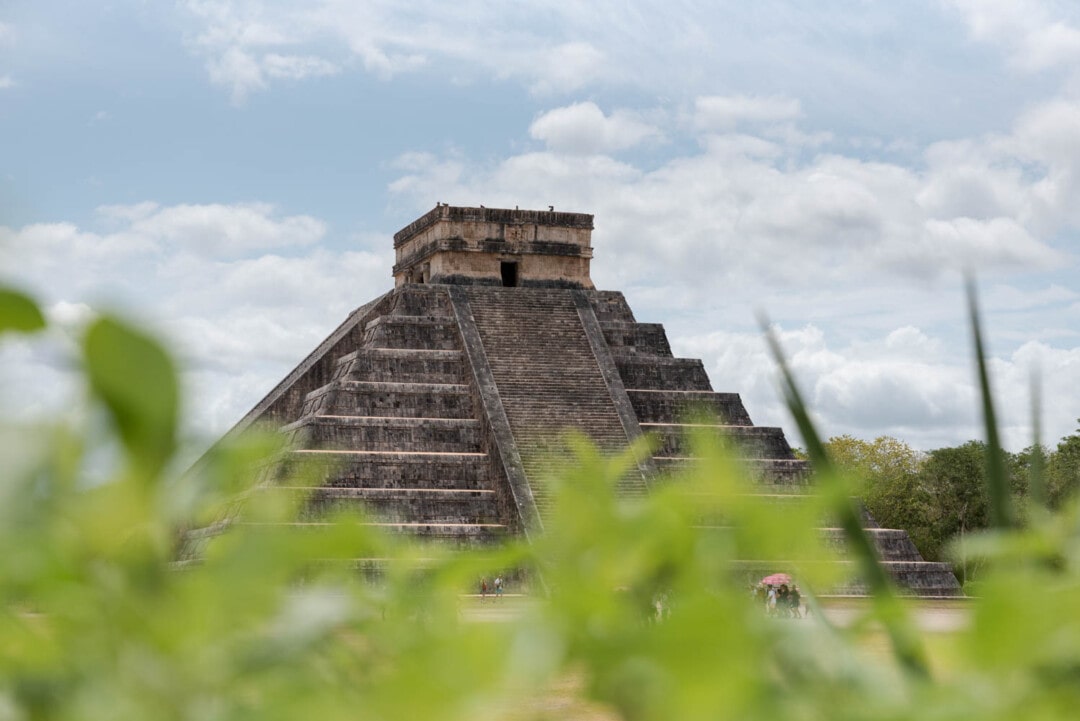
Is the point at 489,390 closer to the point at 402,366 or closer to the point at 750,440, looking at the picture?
the point at 402,366

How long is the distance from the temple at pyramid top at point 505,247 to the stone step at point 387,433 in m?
5.85

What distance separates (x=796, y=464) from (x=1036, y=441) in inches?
1066

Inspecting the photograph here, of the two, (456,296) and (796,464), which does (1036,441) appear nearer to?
(796,464)

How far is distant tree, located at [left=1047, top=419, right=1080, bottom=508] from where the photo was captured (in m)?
37.6

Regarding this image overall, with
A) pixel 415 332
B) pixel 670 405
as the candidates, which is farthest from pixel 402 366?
pixel 670 405

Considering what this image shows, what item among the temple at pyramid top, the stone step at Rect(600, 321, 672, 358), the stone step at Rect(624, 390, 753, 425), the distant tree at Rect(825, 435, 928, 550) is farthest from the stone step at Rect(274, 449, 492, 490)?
the distant tree at Rect(825, 435, 928, 550)

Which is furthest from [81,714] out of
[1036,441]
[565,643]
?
[1036,441]

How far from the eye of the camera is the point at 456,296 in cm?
3127

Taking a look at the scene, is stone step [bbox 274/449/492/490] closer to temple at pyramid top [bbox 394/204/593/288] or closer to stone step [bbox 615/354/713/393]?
stone step [bbox 615/354/713/393]

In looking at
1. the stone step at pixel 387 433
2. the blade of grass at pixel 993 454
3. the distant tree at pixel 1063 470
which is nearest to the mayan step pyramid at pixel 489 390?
the stone step at pixel 387 433

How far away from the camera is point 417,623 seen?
0.96 m

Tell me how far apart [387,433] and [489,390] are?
2.85 m

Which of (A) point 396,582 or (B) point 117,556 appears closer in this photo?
(B) point 117,556

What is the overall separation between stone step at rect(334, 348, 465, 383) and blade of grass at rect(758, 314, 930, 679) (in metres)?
26.1
